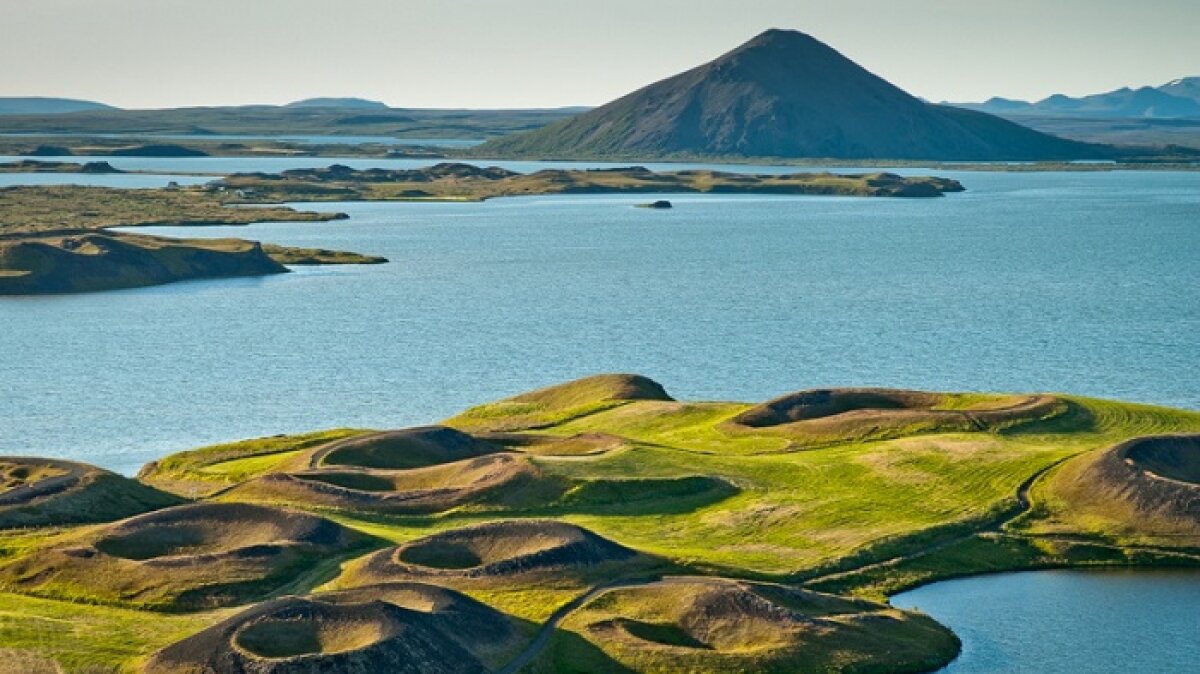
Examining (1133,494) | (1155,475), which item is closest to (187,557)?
(1133,494)

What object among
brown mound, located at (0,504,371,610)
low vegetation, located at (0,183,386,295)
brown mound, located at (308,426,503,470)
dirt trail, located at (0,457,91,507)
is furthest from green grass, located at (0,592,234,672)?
low vegetation, located at (0,183,386,295)

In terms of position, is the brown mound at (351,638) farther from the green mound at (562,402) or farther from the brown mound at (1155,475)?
the green mound at (562,402)

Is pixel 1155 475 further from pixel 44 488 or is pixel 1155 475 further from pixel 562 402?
pixel 44 488

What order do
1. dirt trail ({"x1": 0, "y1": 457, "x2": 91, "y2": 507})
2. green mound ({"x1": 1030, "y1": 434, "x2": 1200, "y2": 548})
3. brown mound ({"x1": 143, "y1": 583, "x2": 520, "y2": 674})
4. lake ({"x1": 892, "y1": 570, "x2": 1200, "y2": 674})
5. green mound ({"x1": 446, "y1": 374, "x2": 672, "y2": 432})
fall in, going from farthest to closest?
green mound ({"x1": 446, "y1": 374, "x2": 672, "y2": 432}) < dirt trail ({"x1": 0, "y1": 457, "x2": 91, "y2": 507}) < green mound ({"x1": 1030, "y1": 434, "x2": 1200, "y2": 548}) < lake ({"x1": 892, "y1": 570, "x2": 1200, "y2": 674}) < brown mound ({"x1": 143, "y1": 583, "x2": 520, "y2": 674})

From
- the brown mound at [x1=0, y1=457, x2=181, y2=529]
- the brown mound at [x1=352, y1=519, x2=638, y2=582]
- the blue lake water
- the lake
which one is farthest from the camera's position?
the blue lake water

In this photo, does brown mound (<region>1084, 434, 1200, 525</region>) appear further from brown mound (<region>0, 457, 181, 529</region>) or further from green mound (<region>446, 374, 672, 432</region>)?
brown mound (<region>0, 457, 181, 529</region>)

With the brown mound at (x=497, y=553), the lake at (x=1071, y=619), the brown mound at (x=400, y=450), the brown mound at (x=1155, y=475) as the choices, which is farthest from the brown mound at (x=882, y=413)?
the brown mound at (x=497, y=553)
